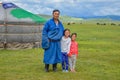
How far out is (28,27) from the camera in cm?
2020

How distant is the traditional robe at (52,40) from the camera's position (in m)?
11.6

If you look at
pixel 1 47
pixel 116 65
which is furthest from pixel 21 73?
pixel 1 47

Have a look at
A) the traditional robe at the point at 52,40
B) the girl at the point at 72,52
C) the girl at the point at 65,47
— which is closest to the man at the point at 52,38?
the traditional robe at the point at 52,40

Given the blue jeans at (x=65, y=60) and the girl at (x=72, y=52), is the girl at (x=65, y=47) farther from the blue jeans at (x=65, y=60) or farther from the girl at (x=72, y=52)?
the girl at (x=72, y=52)

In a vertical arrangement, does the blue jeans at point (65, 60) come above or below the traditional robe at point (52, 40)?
below

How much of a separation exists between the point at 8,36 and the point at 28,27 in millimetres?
1186

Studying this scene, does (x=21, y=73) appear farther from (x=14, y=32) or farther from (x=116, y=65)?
(x=14, y=32)

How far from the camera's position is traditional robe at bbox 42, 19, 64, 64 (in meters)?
11.6

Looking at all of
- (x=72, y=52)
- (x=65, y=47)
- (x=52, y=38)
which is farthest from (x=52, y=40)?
(x=72, y=52)

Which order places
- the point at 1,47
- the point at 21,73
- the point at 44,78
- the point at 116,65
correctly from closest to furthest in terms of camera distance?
A: the point at 44,78, the point at 21,73, the point at 116,65, the point at 1,47

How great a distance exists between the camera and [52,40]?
38.4ft

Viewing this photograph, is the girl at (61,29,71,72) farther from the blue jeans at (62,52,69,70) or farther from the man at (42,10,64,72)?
the man at (42,10,64,72)

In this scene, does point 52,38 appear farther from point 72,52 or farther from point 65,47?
point 72,52

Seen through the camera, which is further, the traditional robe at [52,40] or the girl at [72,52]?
the girl at [72,52]
